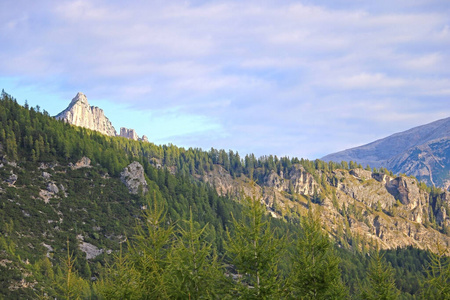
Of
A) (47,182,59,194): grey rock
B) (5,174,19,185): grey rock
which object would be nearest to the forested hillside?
(5,174,19,185): grey rock

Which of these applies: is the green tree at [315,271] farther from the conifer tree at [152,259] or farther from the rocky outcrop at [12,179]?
the rocky outcrop at [12,179]

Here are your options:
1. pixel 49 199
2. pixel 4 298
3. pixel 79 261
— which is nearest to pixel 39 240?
pixel 79 261

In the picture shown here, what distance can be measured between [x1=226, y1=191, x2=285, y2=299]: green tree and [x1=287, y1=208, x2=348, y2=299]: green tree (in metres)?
5.30

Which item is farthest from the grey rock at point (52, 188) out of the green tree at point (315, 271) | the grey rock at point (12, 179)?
the green tree at point (315, 271)

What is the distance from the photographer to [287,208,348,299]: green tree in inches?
1479

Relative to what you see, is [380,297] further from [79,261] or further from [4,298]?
[79,261]

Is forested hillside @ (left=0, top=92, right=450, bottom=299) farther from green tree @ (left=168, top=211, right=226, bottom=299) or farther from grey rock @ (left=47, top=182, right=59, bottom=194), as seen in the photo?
grey rock @ (left=47, top=182, right=59, bottom=194)

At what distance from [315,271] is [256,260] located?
30.8 ft

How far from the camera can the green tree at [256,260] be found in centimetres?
3028

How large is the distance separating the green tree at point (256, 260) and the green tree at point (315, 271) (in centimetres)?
530

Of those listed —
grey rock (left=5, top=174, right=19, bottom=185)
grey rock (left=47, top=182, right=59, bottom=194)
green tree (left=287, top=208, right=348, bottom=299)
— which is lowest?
green tree (left=287, top=208, right=348, bottom=299)

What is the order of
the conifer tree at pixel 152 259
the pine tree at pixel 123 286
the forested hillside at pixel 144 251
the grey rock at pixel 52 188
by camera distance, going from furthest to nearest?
the grey rock at pixel 52 188 < the conifer tree at pixel 152 259 < the pine tree at pixel 123 286 < the forested hillside at pixel 144 251

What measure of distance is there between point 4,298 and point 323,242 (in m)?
98.6

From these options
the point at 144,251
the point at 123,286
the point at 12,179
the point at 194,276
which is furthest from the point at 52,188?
the point at 194,276
